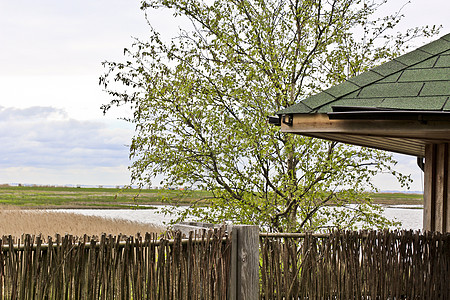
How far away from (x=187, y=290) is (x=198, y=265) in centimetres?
23

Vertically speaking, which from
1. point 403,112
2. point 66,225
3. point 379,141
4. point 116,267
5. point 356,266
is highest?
point 403,112

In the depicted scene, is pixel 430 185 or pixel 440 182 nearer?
pixel 440 182

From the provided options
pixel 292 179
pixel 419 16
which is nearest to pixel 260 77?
pixel 292 179

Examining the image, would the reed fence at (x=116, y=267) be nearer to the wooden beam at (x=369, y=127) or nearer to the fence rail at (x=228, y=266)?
the fence rail at (x=228, y=266)

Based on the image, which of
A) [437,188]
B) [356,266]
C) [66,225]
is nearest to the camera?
[356,266]

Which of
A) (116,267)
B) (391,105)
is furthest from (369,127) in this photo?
(116,267)

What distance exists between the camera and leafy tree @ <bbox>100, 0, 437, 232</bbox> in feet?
28.0

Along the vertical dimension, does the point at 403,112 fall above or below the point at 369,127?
above

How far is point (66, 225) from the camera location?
17453 mm

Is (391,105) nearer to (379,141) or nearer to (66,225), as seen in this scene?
(379,141)

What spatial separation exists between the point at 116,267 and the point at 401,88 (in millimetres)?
→ 3219

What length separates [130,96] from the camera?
924 cm

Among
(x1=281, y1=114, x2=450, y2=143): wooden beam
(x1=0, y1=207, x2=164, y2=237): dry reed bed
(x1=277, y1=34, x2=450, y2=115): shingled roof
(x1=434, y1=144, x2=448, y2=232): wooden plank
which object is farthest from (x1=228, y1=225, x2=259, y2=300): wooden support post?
(x1=0, y1=207, x2=164, y2=237): dry reed bed

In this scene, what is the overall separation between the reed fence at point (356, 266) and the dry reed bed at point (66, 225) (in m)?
10.3
